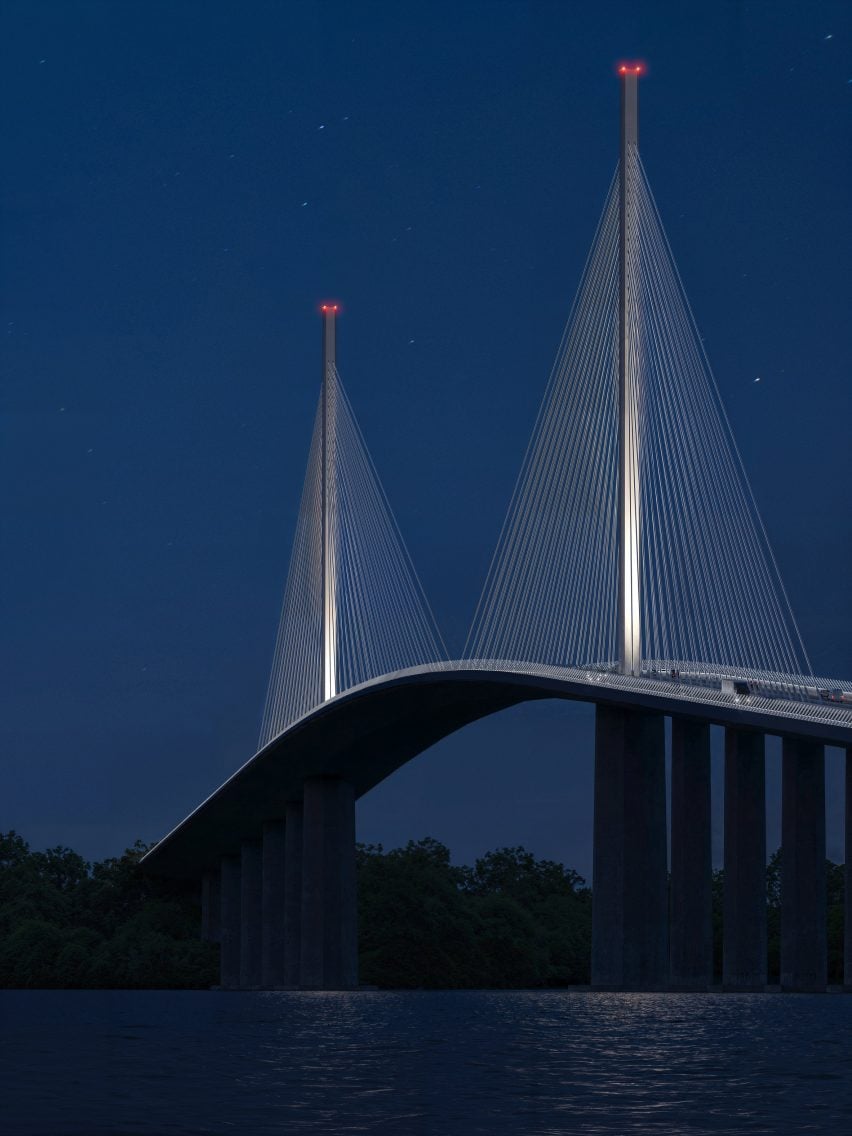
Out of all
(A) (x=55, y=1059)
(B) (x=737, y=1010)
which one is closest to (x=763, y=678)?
(B) (x=737, y=1010)

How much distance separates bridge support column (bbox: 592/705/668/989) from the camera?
51500mm

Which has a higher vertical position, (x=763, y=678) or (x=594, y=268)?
(x=594, y=268)

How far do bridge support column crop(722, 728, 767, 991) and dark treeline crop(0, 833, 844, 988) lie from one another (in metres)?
31.0

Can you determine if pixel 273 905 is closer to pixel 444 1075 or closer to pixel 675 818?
pixel 675 818

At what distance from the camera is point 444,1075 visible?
23.3 meters

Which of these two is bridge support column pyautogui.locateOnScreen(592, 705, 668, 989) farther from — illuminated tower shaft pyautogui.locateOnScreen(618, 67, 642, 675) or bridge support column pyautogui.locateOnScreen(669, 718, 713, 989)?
illuminated tower shaft pyautogui.locateOnScreen(618, 67, 642, 675)

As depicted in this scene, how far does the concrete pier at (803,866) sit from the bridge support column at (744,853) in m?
0.68

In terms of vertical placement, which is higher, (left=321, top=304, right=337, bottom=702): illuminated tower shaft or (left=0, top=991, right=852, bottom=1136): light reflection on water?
(left=321, top=304, right=337, bottom=702): illuminated tower shaft

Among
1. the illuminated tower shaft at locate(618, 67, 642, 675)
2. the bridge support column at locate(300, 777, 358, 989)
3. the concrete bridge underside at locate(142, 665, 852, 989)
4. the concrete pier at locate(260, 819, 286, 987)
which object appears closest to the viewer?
the illuminated tower shaft at locate(618, 67, 642, 675)

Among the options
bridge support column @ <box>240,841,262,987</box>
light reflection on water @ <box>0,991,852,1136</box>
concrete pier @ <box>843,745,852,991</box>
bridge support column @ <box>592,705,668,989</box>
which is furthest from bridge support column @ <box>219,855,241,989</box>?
light reflection on water @ <box>0,991,852,1136</box>

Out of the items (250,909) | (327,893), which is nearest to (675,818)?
(327,893)

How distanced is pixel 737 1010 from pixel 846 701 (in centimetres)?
769

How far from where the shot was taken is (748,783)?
167ft

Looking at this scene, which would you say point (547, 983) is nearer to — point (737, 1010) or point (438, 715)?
point (438, 715)
